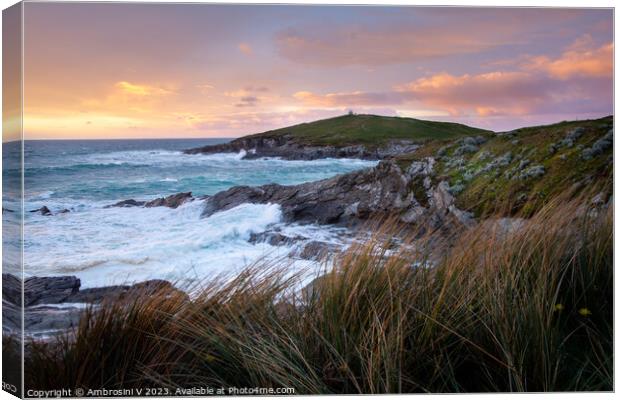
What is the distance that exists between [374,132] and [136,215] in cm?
166

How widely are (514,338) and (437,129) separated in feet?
5.12

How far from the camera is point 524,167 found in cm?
354

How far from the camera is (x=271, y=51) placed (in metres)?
3.38

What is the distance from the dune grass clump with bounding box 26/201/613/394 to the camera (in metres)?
2.79

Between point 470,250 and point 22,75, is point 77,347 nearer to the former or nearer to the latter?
point 22,75

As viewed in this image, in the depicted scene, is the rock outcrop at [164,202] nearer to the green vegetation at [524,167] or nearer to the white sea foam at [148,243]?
the white sea foam at [148,243]

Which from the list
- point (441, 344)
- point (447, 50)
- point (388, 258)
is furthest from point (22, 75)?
point (441, 344)

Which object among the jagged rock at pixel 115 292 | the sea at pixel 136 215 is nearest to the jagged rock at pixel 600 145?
the sea at pixel 136 215

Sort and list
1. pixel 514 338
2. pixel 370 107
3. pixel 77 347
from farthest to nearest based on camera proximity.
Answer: pixel 370 107 → pixel 77 347 → pixel 514 338

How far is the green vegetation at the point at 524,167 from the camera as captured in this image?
11.3 feet

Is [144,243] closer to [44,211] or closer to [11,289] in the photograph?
[44,211]

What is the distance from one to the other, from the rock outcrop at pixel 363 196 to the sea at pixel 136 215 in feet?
0.19

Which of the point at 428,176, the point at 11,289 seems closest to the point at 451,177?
the point at 428,176

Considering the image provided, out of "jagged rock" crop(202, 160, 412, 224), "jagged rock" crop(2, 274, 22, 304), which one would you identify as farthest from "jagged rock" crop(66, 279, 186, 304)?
"jagged rock" crop(202, 160, 412, 224)
